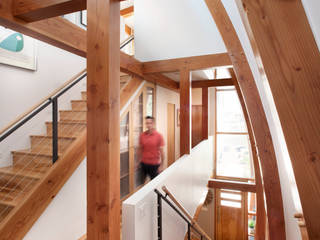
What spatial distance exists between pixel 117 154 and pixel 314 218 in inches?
43.5

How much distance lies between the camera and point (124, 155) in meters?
4.07

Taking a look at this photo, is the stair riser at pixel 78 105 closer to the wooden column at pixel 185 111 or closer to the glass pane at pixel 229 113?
the wooden column at pixel 185 111

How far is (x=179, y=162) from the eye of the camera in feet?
11.2

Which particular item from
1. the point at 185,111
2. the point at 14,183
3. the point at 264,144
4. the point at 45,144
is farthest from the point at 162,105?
the point at 14,183

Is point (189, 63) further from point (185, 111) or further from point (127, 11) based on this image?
point (127, 11)

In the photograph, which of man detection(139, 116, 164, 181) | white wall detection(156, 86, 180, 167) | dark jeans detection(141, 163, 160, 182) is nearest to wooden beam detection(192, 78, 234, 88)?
white wall detection(156, 86, 180, 167)

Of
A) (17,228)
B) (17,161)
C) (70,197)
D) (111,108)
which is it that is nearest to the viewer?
(111,108)

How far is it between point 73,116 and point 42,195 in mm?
1638

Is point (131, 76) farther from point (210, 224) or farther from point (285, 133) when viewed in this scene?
point (210, 224)

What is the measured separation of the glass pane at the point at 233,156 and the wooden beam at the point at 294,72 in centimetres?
772

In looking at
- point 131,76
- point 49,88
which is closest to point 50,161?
point 49,88

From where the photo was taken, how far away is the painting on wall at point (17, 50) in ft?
9.38

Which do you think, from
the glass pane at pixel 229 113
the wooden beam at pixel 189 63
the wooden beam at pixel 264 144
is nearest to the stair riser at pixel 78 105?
the wooden beam at pixel 189 63

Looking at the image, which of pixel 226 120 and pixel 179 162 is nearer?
pixel 179 162
